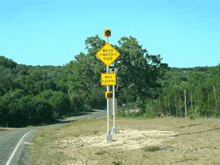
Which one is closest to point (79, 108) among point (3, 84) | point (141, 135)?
point (3, 84)

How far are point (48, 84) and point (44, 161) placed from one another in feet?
336

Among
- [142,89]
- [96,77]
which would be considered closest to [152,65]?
[142,89]

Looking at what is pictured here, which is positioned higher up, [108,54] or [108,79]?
[108,54]

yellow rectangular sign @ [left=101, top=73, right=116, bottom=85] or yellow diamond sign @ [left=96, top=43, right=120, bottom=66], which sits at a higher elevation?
yellow diamond sign @ [left=96, top=43, right=120, bottom=66]

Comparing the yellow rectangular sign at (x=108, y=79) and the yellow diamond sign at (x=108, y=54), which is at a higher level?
the yellow diamond sign at (x=108, y=54)

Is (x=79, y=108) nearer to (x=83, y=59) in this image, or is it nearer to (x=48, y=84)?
(x=48, y=84)

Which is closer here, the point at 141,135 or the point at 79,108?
the point at 141,135

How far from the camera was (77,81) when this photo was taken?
4069 centimetres

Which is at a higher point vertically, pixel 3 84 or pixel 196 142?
pixel 3 84

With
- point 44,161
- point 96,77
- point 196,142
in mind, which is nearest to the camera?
point 44,161

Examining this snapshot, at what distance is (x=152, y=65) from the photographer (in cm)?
4091

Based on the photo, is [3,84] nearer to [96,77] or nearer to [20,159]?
[96,77]

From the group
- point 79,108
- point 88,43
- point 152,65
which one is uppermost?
point 88,43

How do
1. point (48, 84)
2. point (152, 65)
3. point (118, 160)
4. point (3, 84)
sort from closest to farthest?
point (118, 160) → point (152, 65) → point (3, 84) → point (48, 84)
